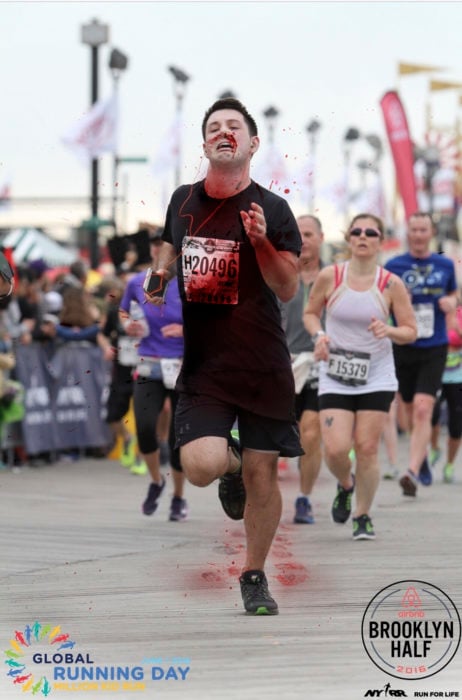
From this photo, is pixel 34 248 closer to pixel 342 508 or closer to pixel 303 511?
pixel 303 511

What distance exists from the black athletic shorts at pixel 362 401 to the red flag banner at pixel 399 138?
16319 mm

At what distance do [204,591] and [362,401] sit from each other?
2.59 m

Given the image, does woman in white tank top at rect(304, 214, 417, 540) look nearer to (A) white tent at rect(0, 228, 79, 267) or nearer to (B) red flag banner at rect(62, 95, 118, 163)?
(B) red flag banner at rect(62, 95, 118, 163)

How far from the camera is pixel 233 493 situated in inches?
297

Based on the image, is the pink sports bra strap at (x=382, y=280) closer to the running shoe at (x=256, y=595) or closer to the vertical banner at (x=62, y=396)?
the running shoe at (x=256, y=595)

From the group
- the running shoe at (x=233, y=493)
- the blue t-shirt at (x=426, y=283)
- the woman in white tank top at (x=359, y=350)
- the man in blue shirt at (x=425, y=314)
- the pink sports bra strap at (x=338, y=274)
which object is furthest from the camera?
the blue t-shirt at (x=426, y=283)

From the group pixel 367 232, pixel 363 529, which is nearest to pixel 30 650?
pixel 363 529

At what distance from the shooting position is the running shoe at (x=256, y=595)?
7.05m

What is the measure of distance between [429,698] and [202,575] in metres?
3.30

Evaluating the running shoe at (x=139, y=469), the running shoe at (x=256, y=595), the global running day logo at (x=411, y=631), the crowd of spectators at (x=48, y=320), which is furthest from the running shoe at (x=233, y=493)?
the running shoe at (x=139, y=469)

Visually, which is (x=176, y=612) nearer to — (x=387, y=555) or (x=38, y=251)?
(x=387, y=555)

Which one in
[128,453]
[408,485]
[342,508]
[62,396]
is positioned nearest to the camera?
[342,508]

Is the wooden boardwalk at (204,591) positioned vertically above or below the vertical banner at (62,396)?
above

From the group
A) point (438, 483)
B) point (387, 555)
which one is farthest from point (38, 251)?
point (387, 555)
